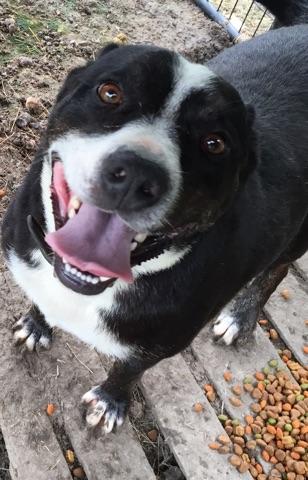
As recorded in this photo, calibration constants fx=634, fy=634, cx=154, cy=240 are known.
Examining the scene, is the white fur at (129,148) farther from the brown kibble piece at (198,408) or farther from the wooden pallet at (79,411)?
the brown kibble piece at (198,408)

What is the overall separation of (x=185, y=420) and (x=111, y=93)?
1.86 m

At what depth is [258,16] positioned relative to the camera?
19.9 feet

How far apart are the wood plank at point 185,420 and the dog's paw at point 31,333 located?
0.57 m

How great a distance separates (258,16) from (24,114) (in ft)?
9.58

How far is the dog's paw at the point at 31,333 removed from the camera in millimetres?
3293

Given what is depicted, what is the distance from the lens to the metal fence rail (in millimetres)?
5496

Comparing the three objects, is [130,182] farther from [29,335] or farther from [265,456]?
[265,456]

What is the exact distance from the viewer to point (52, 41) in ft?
15.7

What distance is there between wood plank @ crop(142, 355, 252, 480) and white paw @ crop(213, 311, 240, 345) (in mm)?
299

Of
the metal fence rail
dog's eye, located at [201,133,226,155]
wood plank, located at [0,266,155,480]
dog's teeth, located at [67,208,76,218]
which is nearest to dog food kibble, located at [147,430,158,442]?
wood plank, located at [0,266,155,480]

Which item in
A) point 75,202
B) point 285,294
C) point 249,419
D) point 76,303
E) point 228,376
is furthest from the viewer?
point 285,294

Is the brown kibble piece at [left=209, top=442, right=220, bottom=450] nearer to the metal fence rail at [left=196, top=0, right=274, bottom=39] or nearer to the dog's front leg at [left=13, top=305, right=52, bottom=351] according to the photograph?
the dog's front leg at [left=13, top=305, right=52, bottom=351]

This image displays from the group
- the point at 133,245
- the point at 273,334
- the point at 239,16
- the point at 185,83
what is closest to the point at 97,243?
the point at 133,245

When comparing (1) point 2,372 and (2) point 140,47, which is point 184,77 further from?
(1) point 2,372
